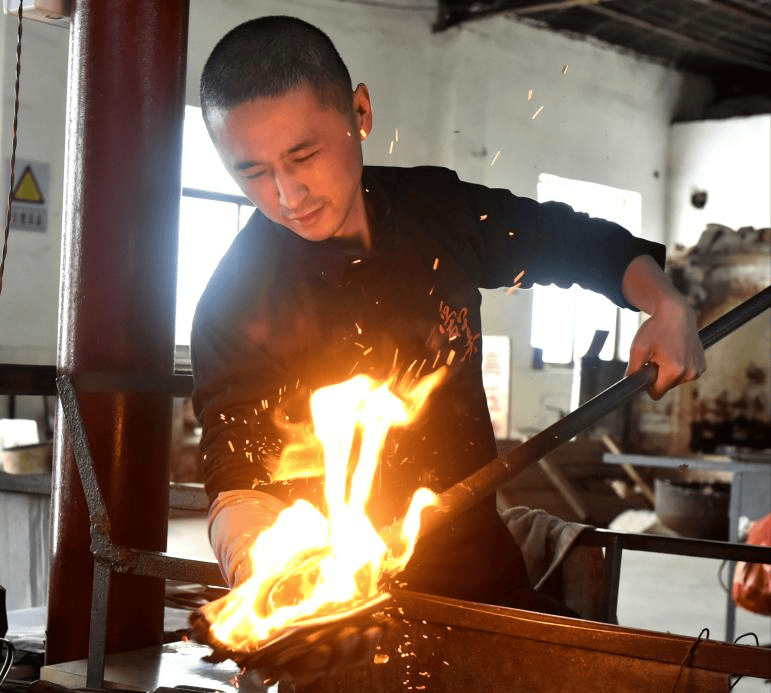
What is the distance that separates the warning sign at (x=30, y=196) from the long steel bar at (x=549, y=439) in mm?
5368

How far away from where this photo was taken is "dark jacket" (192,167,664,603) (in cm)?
206

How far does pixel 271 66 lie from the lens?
74.2 inches

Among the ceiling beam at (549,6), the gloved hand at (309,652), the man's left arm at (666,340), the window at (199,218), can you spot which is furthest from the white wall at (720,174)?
the gloved hand at (309,652)

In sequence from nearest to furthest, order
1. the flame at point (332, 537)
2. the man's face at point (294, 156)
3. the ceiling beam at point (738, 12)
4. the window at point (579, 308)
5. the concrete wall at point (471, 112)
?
the flame at point (332, 537), the man's face at point (294, 156), the concrete wall at point (471, 112), the ceiling beam at point (738, 12), the window at point (579, 308)

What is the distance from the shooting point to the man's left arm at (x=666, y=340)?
6.73ft

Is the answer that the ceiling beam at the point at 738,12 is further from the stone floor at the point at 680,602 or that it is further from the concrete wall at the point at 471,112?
the stone floor at the point at 680,602

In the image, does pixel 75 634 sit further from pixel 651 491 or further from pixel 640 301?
pixel 651 491

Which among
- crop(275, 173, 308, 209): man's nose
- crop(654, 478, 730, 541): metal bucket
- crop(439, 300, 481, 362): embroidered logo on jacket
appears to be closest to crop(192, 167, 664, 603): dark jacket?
crop(439, 300, 481, 362): embroidered logo on jacket

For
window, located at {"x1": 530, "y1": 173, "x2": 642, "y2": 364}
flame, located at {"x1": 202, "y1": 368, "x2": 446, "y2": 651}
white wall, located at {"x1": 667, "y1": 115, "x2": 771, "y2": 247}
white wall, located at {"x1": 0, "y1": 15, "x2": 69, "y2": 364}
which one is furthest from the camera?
white wall, located at {"x1": 667, "y1": 115, "x2": 771, "y2": 247}

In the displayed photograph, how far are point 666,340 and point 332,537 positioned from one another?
707 millimetres

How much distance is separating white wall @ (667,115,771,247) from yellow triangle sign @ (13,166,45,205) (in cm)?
630

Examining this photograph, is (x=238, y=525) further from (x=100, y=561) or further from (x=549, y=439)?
(x=549, y=439)

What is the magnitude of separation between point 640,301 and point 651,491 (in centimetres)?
792

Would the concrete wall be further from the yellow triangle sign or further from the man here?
the man
